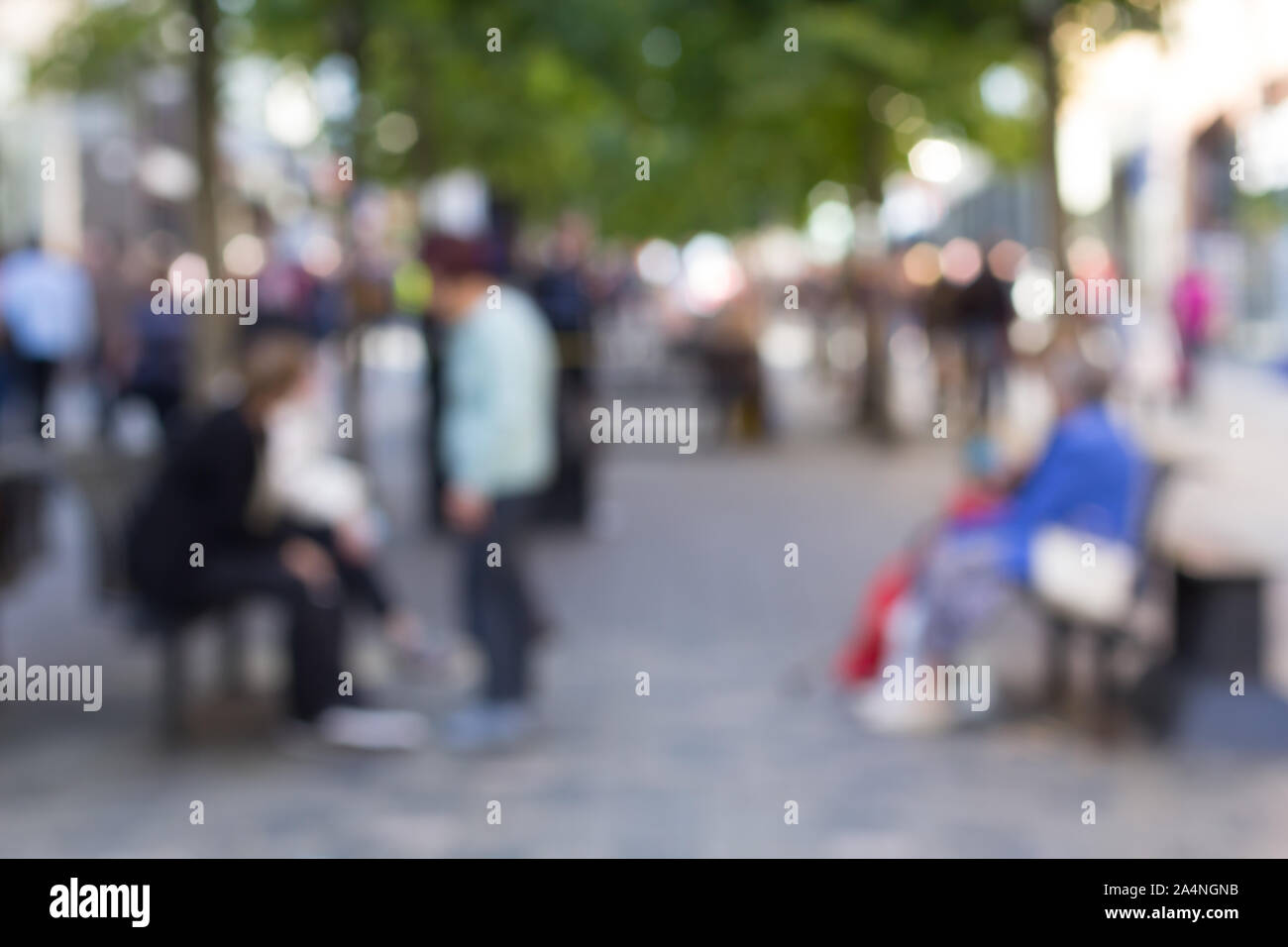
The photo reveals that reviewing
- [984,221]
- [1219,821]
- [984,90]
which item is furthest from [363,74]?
[984,221]

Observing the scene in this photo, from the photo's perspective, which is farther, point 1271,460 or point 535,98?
point 535,98

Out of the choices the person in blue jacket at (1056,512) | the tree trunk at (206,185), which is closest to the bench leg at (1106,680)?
the person in blue jacket at (1056,512)

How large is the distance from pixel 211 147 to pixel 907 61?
5.69 m

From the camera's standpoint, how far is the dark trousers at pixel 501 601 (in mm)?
7949

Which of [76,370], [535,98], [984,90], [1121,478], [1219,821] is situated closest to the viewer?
[1219,821]

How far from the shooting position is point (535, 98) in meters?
24.9

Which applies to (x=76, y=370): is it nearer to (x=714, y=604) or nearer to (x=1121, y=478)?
(x=714, y=604)
